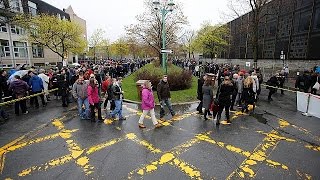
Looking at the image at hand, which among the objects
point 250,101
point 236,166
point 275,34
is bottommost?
point 236,166

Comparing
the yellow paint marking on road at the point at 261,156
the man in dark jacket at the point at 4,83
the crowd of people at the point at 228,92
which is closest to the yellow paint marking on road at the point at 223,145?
the yellow paint marking on road at the point at 261,156

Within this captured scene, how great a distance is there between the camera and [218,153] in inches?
229

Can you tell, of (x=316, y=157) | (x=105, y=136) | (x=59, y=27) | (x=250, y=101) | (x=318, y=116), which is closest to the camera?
(x=316, y=157)

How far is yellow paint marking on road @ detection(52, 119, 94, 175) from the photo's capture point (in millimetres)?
5062

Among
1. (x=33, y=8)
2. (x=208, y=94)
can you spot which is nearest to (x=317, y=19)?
(x=208, y=94)

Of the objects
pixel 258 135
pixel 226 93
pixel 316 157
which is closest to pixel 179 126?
pixel 226 93

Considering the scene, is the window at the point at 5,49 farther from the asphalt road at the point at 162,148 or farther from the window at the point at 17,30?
the asphalt road at the point at 162,148

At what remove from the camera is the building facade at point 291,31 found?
22.0m

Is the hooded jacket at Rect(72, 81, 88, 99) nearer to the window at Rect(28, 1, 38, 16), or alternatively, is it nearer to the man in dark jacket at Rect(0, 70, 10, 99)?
the man in dark jacket at Rect(0, 70, 10, 99)

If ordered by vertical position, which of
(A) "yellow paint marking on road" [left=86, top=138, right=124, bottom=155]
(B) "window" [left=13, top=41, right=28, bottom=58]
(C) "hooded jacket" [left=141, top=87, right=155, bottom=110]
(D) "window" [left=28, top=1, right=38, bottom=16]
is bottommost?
(A) "yellow paint marking on road" [left=86, top=138, right=124, bottom=155]

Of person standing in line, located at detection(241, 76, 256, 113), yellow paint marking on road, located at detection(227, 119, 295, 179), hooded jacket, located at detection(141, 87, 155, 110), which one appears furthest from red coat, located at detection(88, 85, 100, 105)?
person standing in line, located at detection(241, 76, 256, 113)

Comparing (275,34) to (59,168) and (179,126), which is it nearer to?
(179,126)

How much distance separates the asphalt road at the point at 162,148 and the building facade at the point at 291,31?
55.5 feet

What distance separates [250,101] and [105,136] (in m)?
5.93
